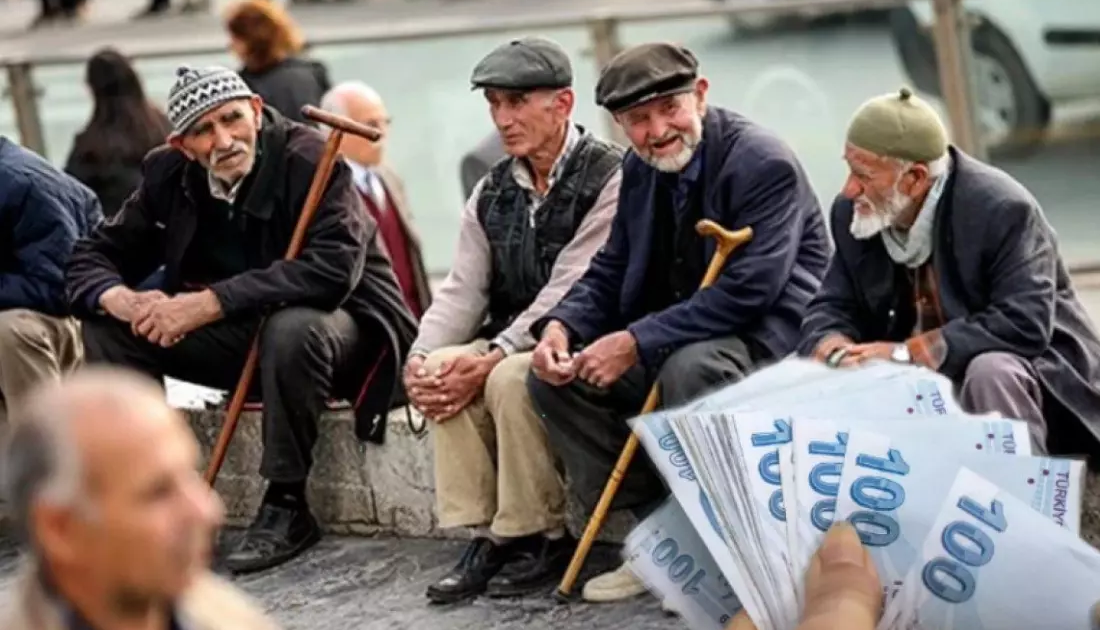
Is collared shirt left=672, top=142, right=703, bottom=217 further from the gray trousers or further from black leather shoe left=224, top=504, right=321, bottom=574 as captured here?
black leather shoe left=224, top=504, right=321, bottom=574

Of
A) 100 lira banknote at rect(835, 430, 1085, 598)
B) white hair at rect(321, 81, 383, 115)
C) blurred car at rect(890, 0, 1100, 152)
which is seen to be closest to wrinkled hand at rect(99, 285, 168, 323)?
white hair at rect(321, 81, 383, 115)

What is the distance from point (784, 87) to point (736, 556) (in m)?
4.28

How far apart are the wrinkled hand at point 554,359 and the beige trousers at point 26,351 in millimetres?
1599

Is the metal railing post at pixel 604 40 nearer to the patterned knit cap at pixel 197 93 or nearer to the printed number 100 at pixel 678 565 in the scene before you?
the patterned knit cap at pixel 197 93

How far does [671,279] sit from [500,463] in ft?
2.05

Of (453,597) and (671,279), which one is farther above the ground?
(671,279)

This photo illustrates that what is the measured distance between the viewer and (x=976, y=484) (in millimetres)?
4246

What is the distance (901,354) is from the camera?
4828 mm

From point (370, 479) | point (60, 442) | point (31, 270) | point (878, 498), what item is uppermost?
point (60, 442)

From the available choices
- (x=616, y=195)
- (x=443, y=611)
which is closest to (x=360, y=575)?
(x=443, y=611)

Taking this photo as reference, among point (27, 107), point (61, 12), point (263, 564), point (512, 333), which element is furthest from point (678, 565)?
point (61, 12)

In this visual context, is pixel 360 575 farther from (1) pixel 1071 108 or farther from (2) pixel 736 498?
(1) pixel 1071 108

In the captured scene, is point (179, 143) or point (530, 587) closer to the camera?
point (530, 587)

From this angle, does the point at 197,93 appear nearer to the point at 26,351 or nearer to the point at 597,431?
the point at 26,351
